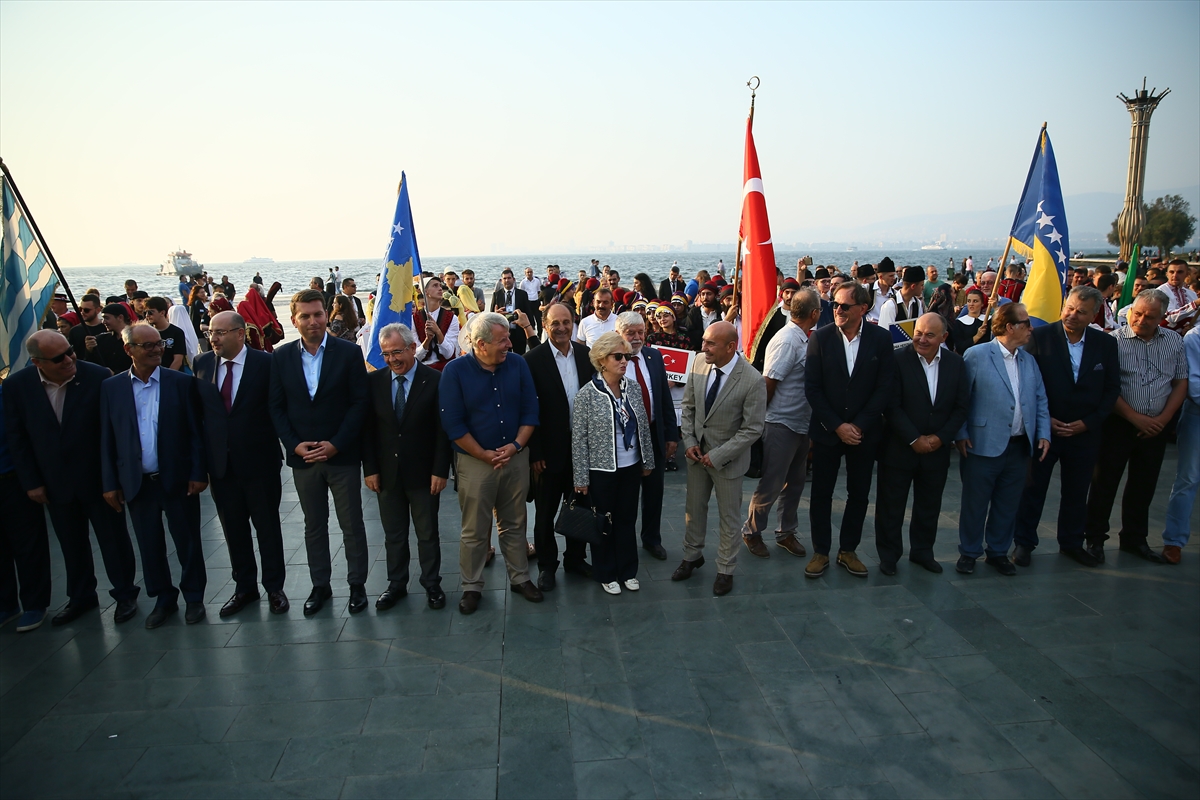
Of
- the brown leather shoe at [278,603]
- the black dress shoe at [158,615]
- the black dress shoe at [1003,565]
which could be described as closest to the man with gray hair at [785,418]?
the black dress shoe at [1003,565]

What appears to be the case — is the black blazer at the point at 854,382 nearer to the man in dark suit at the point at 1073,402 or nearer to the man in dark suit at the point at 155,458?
the man in dark suit at the point at 1073,402

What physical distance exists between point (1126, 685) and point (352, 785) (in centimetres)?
390

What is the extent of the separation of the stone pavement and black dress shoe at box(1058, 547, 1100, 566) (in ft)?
0.60

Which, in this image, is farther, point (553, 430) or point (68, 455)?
point (553, 430)

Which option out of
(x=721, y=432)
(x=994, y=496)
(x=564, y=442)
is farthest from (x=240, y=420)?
(x=994, y=496)

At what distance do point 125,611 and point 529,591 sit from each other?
8.74 feet

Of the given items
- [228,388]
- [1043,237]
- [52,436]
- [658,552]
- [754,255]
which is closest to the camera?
[52,436]

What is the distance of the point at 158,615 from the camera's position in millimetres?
4355

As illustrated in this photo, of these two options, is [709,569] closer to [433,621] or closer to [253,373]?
[433,621]

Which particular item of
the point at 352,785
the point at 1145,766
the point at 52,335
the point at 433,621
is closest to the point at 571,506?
the point at 433,621

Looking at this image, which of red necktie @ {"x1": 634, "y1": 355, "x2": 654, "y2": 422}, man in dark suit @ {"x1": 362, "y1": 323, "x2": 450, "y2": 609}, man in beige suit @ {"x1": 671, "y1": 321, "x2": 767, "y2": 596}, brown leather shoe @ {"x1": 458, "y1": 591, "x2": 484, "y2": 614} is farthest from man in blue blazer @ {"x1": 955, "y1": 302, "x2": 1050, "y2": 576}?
man in dark suit @ {"x1": 362, "y1": 323, "x2": 450, "y2": 609}

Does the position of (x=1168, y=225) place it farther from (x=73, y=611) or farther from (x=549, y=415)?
(x=73, y=611)

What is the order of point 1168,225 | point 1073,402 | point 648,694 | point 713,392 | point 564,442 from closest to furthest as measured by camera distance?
point 648,694
point 713,392
point 564,442
point 1073,402
point 1168,225

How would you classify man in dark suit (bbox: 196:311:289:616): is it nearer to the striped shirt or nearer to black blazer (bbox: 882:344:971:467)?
black blazer (bbox: 882:344:971:467)
